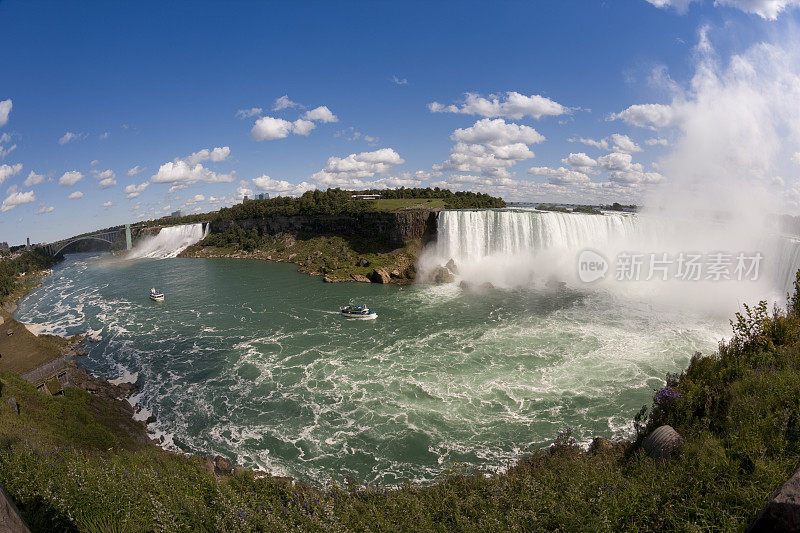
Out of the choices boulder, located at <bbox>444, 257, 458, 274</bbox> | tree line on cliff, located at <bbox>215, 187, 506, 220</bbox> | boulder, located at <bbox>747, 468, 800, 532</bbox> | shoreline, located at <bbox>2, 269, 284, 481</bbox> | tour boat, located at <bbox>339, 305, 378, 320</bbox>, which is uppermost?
tree line on cliff, located at <bbox>215, 187, 506, 220</bbox>

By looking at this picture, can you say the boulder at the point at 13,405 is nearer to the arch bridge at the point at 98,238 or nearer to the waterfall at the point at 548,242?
the waterfall at the point at 548,242

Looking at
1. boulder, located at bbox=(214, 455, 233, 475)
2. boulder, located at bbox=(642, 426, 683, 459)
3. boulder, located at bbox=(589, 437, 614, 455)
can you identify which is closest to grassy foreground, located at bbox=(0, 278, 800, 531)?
boulder, located at bbox=(642, 426, 683, 459)

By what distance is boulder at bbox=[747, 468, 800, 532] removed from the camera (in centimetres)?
178

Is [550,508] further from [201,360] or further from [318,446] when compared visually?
[201,360]

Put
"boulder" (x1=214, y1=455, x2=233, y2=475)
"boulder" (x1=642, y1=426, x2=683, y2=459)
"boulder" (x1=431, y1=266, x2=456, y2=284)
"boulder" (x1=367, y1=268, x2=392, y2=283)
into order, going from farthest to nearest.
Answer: "boulder" (x1=367, y1=268, x2=392, y2=283) < "boulder" (x1=431, y1=266, x2=456, y2=284) < "boulder" (x1=214, y1=455, x2=233, y2=475) < "boulder" (x1=642, y1=426, x2=683, y2=459)

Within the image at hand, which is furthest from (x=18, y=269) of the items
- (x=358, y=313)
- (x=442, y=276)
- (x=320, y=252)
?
(x=442, y=276)

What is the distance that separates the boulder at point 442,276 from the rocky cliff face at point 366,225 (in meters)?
8.76

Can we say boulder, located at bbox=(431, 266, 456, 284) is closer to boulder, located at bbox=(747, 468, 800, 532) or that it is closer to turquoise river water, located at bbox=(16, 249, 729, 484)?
turquoise river water, located at bbox=(16, 249, 729, 484)

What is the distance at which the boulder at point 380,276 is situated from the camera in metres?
45.8

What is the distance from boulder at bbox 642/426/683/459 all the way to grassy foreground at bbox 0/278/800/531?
251 mm

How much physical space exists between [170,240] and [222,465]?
84796mm

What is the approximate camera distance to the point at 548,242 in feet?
148

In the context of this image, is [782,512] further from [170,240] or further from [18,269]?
[170,240]

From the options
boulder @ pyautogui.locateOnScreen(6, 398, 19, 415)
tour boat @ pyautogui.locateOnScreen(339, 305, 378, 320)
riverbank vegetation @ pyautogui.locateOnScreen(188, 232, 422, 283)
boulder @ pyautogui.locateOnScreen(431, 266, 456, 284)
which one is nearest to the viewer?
boulder @ pyautogui.locateOnScreen(6, 398, 19, 415)
